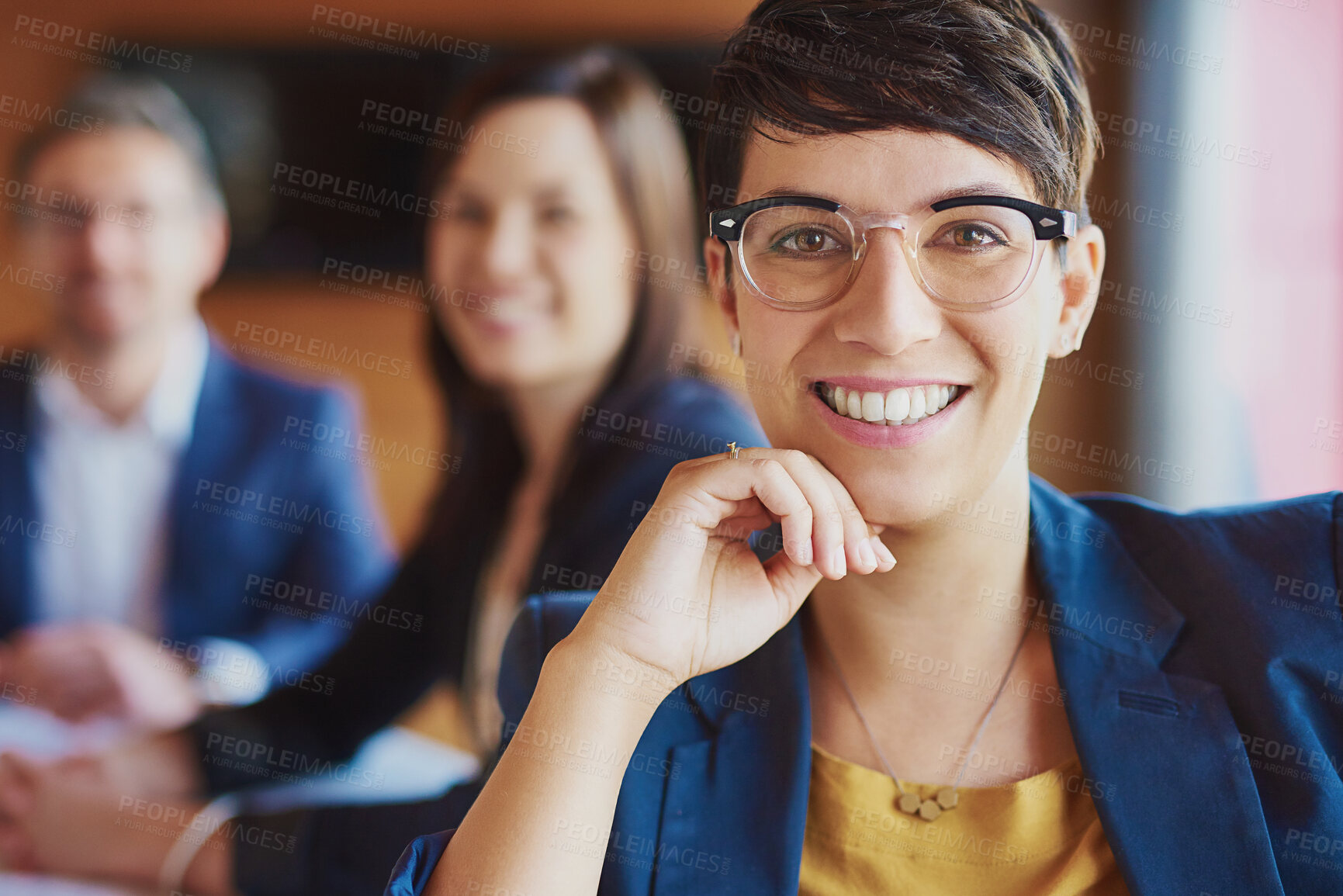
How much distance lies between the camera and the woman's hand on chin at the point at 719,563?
1.09 meters

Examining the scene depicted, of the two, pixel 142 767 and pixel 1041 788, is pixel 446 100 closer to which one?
pixel 142 767

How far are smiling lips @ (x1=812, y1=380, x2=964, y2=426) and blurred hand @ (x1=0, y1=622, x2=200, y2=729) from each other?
190 cm

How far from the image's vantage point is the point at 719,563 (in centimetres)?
119

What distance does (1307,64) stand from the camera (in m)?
2.89

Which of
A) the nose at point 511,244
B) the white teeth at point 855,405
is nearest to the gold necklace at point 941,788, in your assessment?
the white teeth at point 855,405

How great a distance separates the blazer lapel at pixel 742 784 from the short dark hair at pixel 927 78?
605mm

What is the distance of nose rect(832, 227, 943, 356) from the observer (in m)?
1.02

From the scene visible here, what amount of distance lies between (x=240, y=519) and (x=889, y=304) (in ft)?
8.23

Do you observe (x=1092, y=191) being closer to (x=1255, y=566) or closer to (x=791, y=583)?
(x=1255, y=566)

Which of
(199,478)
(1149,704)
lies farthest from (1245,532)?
(199,478)

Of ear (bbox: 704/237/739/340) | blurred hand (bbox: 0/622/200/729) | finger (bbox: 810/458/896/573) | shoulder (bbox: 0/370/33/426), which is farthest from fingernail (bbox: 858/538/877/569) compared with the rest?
shoulder (bbox: 0/370/33/426)

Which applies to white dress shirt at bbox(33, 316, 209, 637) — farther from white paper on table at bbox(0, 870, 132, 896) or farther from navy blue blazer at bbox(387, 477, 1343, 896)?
navy blue blazer at bbox(387, 477, 1343, 896)

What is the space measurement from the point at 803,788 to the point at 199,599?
2672 mm

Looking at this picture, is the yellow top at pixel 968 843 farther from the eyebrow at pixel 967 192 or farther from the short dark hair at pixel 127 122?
the short dark hair at pixel 127 122
